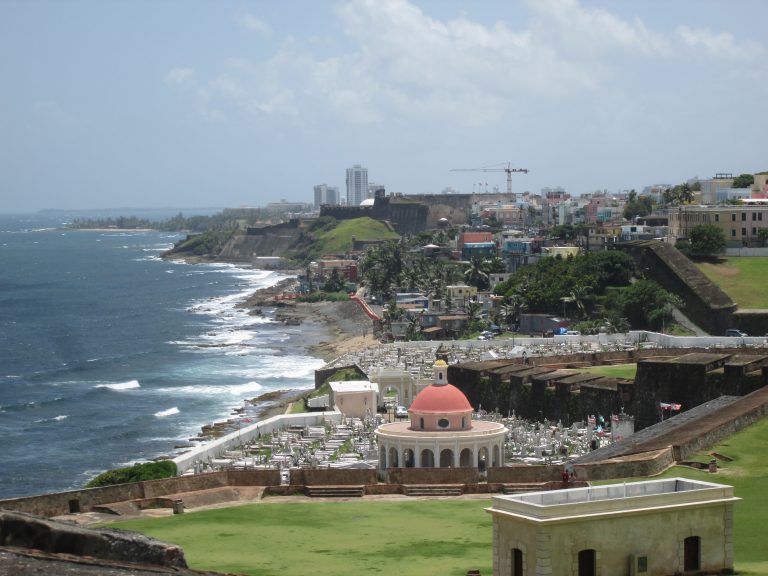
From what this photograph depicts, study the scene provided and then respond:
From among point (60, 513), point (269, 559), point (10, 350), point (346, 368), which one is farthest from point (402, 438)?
point (10, 350)

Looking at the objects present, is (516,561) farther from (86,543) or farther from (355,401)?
(355,401)

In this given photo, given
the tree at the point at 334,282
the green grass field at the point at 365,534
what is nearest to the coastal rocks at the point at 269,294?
the tree at the point at 334,282

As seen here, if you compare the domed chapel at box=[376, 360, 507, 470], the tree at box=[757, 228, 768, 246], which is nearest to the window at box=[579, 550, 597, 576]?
the domed chapel at box=[376, 360, 507, 470]

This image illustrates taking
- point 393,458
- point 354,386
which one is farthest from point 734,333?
point 393,458

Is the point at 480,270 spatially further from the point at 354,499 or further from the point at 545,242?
the point at 354,499

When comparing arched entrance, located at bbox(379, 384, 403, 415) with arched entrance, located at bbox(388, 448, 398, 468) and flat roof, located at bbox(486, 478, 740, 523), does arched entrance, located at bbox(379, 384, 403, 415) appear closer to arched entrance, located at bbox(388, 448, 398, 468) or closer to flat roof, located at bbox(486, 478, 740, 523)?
arched entrance, located at bbox(388, 448, 398, 468)
